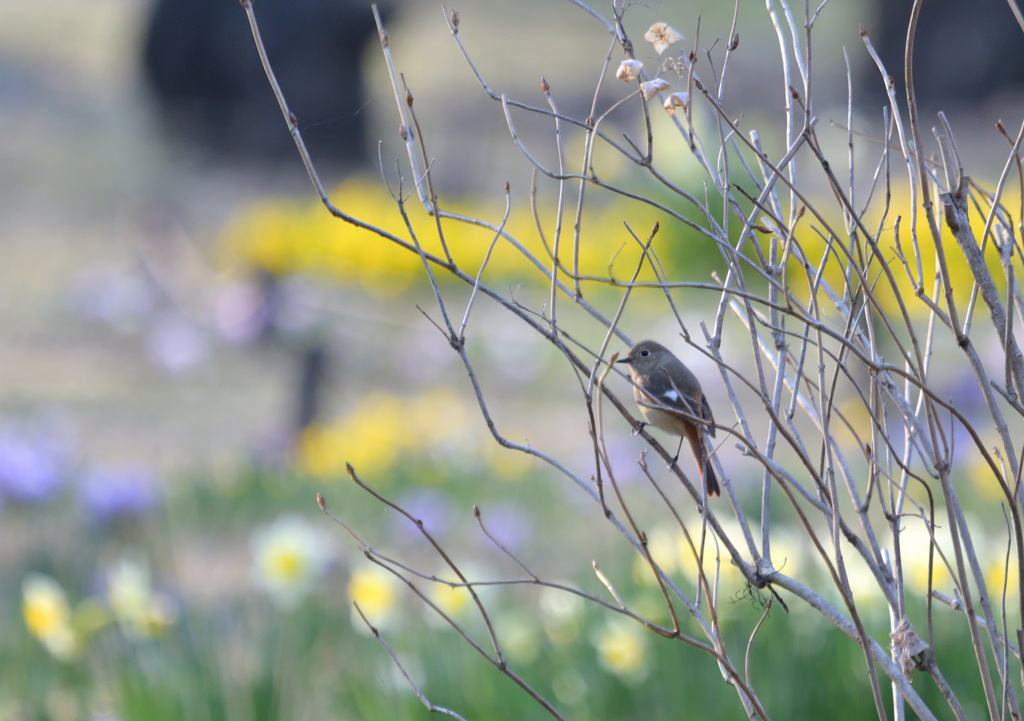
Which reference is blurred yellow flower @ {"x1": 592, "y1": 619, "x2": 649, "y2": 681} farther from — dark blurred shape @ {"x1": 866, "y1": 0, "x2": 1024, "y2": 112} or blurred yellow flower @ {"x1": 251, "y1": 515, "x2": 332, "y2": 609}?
dark blurred shape @ {"x1": 866, "y1": 0, "x2": 1024, "y2": 112}

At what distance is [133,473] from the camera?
11.9 feet

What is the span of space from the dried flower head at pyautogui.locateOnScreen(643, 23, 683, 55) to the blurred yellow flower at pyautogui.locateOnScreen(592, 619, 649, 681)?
1.56 metres

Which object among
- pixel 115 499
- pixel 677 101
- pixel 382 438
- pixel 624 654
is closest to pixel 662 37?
pixel 677 101

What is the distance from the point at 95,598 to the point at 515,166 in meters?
10.1

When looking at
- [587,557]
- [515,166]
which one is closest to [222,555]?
[587,557]

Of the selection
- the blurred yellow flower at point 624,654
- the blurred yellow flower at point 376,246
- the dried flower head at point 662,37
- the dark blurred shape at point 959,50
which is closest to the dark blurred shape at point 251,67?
the blurred yellow flower at point 376,246

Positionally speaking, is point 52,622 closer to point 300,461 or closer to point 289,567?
point 289,567

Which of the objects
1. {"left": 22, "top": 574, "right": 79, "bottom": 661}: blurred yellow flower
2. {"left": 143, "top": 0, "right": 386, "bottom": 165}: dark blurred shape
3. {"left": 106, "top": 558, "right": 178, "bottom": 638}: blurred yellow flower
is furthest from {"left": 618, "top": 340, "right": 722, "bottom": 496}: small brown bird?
{"left": 143, "top": 0, "right": 386, "bottom": 165}: dark blurred shape

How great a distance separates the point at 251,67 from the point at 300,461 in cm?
959

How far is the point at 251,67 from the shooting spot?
13.2 meters

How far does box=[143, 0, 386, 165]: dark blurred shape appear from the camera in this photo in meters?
12.9

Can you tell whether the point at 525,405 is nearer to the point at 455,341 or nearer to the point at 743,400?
the point at 743,400

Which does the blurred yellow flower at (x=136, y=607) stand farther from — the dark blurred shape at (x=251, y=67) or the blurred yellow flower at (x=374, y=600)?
the dark blurred shape at (x=251, y=67)

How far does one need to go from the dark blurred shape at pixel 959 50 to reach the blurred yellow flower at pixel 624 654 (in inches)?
385
